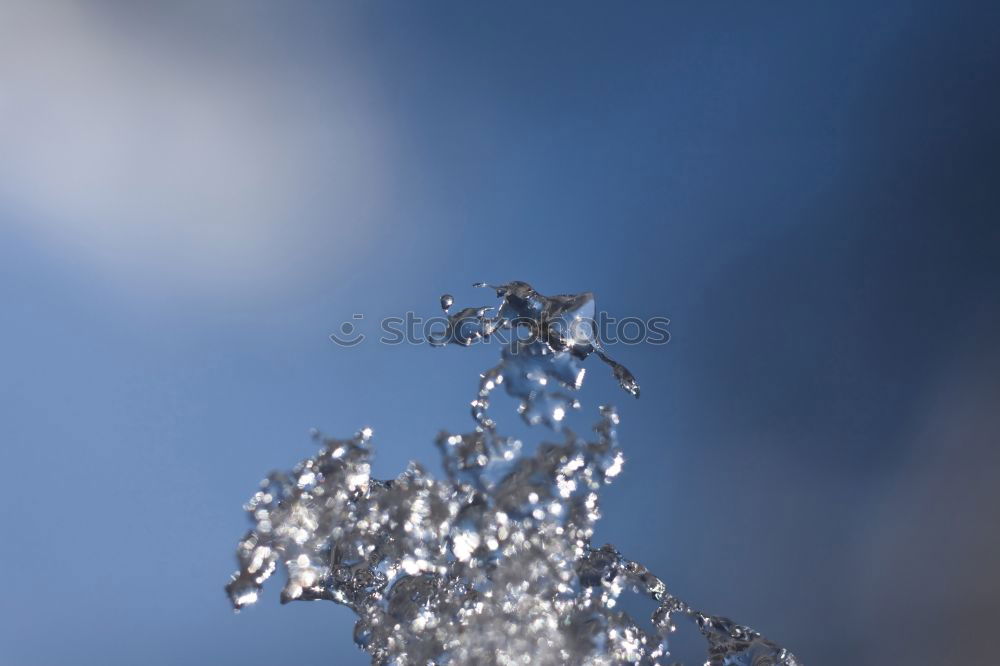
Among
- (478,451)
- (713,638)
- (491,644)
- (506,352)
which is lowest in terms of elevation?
(491,644)

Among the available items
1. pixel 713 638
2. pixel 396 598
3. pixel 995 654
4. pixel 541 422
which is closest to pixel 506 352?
pixel 541 422

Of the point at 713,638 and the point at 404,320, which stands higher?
the point at 404,320

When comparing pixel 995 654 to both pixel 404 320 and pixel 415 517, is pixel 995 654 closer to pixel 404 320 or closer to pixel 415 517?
pixel 415 517

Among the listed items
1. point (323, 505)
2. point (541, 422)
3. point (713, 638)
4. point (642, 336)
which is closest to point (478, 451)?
point (541, 422)

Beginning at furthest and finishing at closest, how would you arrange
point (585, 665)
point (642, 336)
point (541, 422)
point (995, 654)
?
point (642, 336) < point (995, 654) < point (541, 422) < point (585, 665)

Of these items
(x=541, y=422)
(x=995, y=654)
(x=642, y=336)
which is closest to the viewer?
(x=541, y=422)

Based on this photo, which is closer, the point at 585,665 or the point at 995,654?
the point at 585,665
